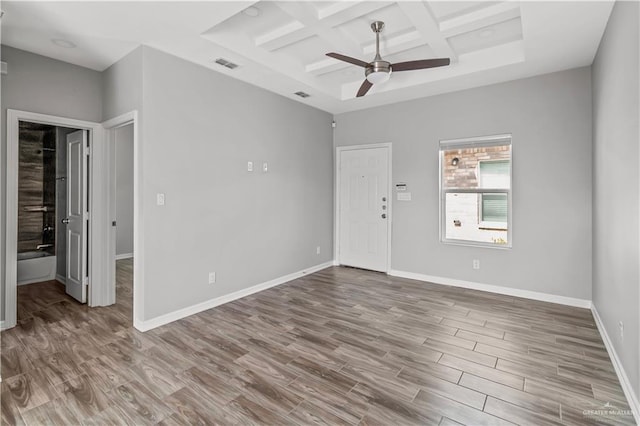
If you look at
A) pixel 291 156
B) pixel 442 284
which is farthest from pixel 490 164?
pixel 291 156

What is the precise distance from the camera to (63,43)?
10.4 feet

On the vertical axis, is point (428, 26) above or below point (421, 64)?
above

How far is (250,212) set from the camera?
14.4 ft

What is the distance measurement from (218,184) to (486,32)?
3.38 m

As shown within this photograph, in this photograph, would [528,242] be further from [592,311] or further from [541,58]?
[541,58]

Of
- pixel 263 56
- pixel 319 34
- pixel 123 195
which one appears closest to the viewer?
pixel 319 34

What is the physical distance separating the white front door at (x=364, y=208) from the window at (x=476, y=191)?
0.96 m

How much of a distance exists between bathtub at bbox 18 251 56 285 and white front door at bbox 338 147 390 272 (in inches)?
179

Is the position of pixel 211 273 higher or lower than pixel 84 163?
lower

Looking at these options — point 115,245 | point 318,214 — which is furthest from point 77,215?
point 318,214

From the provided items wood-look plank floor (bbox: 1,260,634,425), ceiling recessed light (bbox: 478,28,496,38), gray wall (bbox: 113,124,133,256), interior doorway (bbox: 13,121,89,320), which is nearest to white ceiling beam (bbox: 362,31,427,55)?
ceiling recessed light (bbox: 478,28,496,38)

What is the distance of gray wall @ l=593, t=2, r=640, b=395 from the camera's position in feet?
6.47

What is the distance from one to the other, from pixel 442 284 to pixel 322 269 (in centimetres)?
198

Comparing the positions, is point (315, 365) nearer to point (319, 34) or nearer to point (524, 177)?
point (319, 34)
